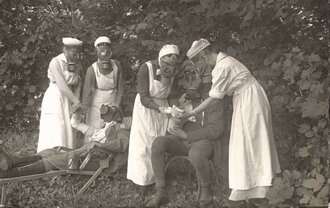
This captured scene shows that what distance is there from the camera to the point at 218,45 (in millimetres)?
6348

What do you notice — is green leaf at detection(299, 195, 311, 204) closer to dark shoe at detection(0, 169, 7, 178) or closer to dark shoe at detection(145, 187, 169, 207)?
dark shoe at detection(145, 187, 169, 207)

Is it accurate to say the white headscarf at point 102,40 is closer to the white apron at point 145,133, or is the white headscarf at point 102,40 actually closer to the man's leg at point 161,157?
the white apron at point 145,133

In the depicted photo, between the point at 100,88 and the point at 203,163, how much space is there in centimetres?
149

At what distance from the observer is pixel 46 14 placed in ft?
22.2

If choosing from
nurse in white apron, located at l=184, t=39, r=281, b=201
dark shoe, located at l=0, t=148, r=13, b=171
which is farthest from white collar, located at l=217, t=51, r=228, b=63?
dark shoe, located at l=0, t=148, r=13, b=171

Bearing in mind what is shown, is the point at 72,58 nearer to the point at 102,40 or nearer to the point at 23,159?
the point at 102,40

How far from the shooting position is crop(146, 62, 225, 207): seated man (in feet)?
19.5

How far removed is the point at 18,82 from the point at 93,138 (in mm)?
1174

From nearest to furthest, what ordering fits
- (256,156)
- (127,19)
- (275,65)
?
(256,156) < (275,65) < (127,19)

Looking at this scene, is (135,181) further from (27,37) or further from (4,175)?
(27,37)

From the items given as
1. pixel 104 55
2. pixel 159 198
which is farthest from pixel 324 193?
pixel 104 55

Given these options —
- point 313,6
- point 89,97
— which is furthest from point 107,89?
point 313,6

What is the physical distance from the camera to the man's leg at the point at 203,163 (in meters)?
5.91

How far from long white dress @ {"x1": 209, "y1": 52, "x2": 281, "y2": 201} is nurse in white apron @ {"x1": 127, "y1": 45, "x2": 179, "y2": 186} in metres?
0.55
